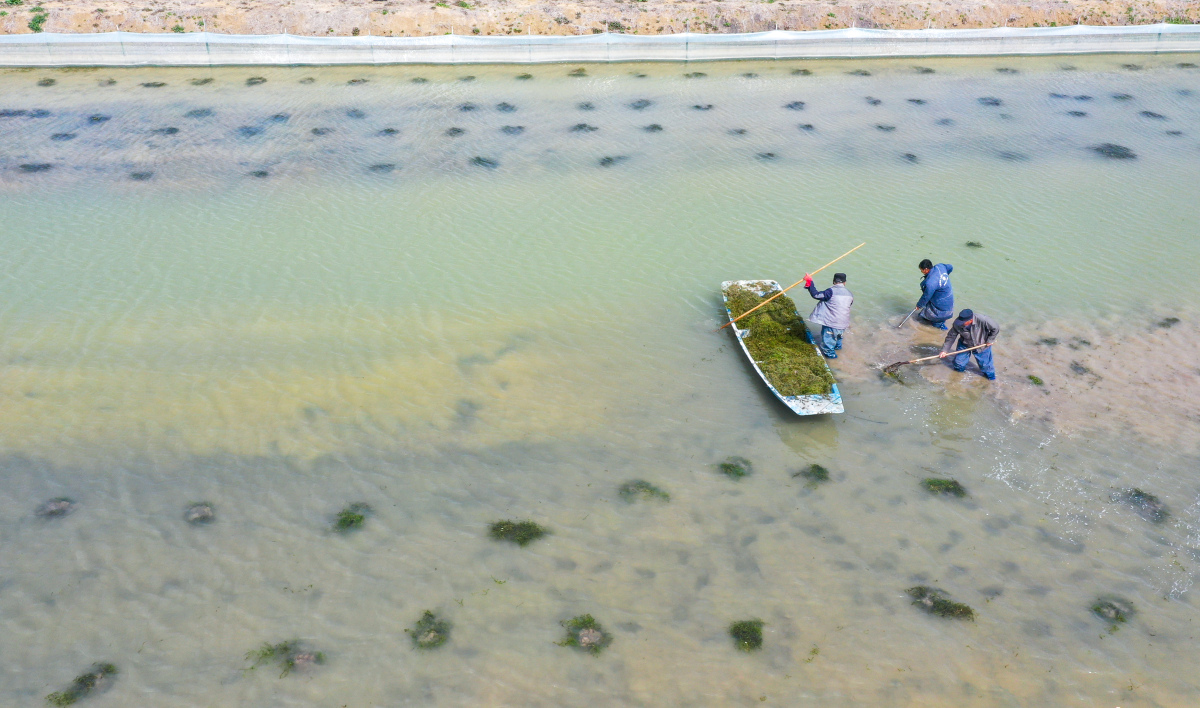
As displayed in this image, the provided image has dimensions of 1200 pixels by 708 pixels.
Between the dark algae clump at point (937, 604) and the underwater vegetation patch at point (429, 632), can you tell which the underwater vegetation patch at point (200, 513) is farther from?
the dark algae clump at point (937, 604)

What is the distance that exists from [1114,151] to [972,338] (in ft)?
38.6

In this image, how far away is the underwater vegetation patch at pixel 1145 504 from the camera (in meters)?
9.49

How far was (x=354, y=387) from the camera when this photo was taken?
11.6m

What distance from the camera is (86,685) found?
762 cm

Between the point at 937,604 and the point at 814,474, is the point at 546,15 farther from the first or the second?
the point at 937,604

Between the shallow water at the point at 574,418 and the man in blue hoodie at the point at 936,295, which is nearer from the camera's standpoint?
the shallow water at the point at 574,418

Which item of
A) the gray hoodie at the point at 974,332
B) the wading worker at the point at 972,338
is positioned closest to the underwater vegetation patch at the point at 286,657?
the wading worker at the point at 972,338

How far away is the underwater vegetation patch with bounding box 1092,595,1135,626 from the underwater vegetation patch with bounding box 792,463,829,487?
317 centimetres

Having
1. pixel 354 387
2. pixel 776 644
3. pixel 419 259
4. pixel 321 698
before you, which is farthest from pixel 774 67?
pixel 321 698

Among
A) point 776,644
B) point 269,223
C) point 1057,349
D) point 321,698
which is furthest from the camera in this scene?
point 269,223

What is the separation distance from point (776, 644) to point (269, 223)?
43.1ft

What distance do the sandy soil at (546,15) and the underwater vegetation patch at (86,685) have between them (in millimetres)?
23045

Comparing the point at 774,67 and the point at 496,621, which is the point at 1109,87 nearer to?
the point at 774,67

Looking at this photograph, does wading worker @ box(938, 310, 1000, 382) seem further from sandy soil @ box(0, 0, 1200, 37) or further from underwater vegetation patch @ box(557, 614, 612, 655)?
sandy soil @ box(0, 0, 1200, 37)
